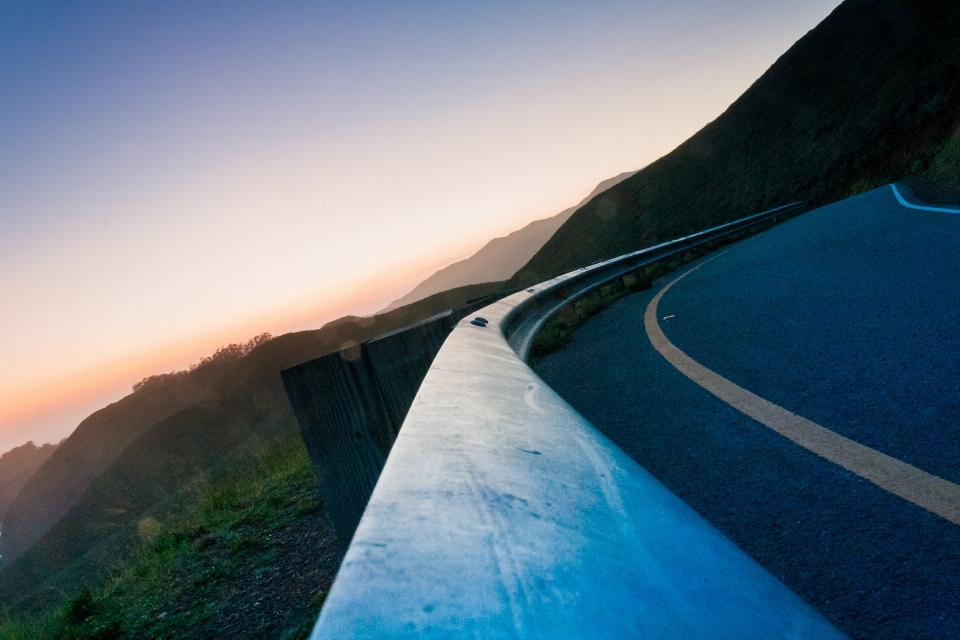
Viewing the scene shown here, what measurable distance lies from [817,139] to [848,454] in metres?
49.4

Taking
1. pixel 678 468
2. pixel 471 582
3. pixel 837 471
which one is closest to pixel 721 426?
pixel 678 468

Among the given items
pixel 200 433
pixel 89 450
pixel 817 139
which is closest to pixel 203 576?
pixel 817 139

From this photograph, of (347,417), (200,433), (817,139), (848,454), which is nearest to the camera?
(848,454)

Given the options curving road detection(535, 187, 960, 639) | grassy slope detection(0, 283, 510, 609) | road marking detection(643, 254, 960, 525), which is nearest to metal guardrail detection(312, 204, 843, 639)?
curving road detection(535, 187, 960, 639)

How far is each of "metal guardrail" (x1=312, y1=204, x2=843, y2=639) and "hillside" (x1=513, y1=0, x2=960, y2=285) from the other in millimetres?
15834

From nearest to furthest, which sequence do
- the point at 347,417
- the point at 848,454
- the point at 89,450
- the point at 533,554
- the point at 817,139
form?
the point at 533,554 < the point at 848,454 < the point at 347,417 < the point at 817,139 < the point at 89,450

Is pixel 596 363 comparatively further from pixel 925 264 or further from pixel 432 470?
pixel 432 470

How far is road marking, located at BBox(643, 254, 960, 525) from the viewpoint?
2.32 meters

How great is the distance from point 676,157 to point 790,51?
1572cm

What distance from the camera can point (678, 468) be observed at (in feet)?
10.6

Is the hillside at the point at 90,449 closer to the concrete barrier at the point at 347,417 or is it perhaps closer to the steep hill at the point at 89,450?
the steep hill at the point at 89,450

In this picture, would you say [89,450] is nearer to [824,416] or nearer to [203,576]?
[203,576]

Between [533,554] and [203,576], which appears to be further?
[203,576]

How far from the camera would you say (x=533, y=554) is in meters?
0.71
